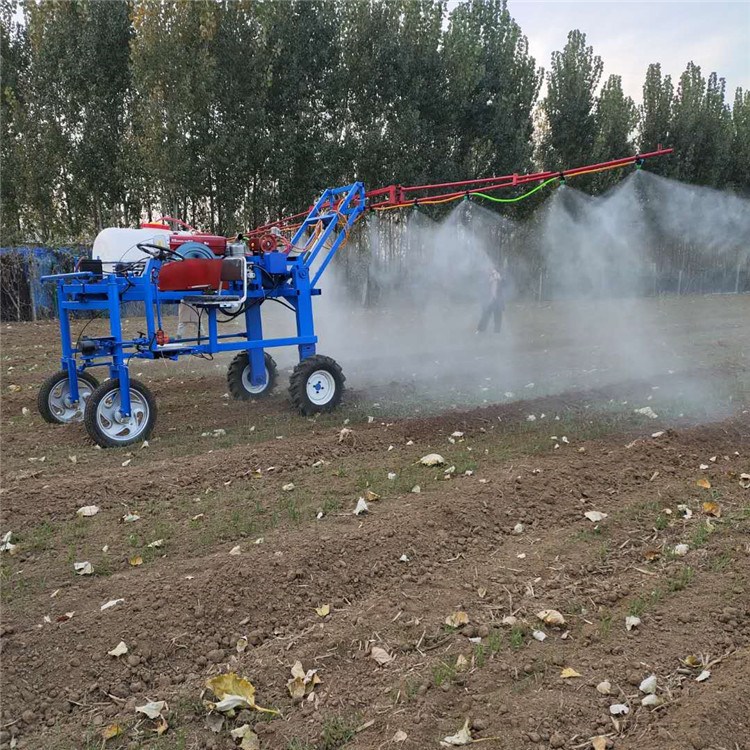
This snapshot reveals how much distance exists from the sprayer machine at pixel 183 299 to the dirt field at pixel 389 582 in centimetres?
63

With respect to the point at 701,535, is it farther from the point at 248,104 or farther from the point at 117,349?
the point at 248,104

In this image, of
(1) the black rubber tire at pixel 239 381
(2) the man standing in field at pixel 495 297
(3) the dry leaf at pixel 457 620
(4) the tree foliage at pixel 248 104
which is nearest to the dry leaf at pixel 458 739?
(3) the dry leaf at pixel 457 620

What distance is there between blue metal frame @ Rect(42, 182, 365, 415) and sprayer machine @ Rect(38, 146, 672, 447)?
0.05 feet

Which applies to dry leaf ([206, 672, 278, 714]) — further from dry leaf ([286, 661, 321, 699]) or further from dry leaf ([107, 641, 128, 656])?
dry leaf ([107, 641, 128, 656])

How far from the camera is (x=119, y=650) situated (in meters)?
3.78

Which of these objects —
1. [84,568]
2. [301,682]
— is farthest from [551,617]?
[84,568]

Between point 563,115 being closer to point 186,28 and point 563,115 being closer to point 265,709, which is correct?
point 186,28

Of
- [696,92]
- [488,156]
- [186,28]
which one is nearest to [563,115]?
[488,156]

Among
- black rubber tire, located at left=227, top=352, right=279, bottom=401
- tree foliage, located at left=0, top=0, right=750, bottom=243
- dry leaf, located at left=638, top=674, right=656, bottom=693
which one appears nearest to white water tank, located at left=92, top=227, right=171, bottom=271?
black rubber tire, located at left=227, top=352, right=279, bottom=401

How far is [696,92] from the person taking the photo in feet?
100

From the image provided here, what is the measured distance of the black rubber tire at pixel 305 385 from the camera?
8938mm

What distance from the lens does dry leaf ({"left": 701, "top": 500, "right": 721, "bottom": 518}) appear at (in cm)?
533

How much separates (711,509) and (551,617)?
7.07 ft

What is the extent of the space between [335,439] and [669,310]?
1757cm
